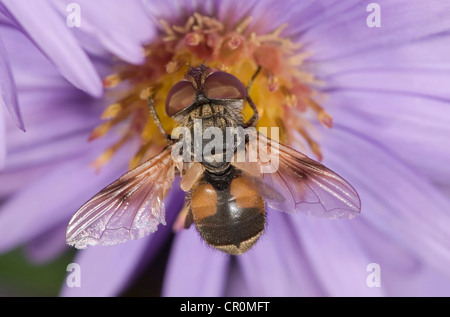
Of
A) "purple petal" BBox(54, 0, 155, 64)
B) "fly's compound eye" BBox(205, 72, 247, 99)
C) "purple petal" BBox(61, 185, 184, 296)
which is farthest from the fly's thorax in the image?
"purple petal" BBox(61, 185, 184, 296)

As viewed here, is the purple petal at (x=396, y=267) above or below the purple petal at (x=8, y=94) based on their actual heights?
below

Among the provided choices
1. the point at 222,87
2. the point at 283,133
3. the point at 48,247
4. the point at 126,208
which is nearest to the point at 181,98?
the point at 222,87

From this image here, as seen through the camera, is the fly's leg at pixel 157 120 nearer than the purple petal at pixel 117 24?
No

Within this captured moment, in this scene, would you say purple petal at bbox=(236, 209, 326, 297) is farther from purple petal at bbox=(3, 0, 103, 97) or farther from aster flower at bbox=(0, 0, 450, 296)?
purple petal at bbox=(3, 0, 103, 97)

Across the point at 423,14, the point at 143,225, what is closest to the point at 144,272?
the point at 143,225

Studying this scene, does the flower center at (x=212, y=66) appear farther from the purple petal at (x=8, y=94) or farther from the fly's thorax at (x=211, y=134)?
the purple petal at (x=8, y=94)

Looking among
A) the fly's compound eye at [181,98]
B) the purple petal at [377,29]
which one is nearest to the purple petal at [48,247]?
the fly's compound eye at [181,98]

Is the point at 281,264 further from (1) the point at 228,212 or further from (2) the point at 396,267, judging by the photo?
(1) the point at 228,212
